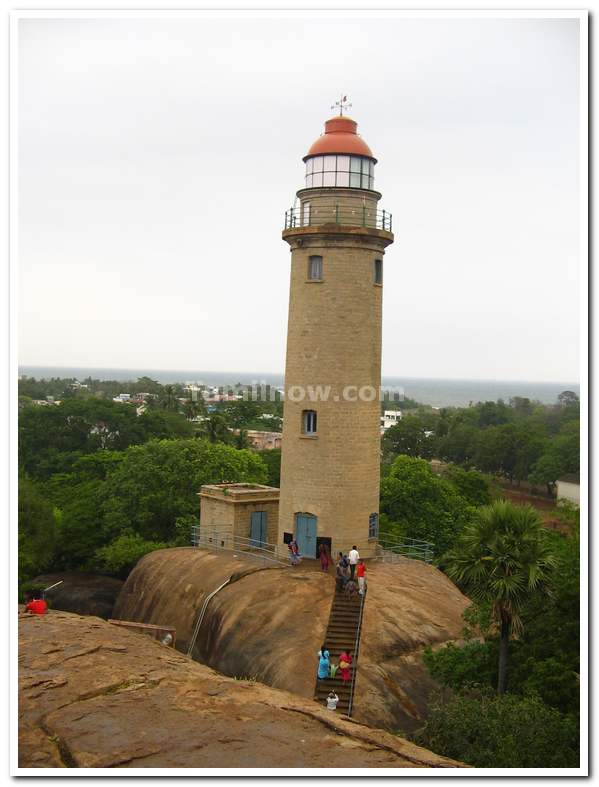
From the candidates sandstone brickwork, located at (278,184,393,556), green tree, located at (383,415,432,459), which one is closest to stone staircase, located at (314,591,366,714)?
sandstone brickwork, located at (278,184,393,556)

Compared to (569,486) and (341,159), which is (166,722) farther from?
(569,486)

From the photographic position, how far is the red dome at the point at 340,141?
1073 inches

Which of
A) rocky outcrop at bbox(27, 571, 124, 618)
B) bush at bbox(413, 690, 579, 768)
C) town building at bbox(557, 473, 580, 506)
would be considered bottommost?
rocky outcrop at bbox(27, 571, 124, 618)

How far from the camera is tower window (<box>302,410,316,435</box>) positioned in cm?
2748

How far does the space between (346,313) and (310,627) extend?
10.5 m

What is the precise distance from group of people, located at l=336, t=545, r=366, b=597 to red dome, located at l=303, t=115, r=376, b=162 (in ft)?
43.7

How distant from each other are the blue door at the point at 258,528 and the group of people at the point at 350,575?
6.75m

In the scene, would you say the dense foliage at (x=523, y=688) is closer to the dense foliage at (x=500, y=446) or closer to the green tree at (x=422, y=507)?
the green tree at (x=422, y=507)

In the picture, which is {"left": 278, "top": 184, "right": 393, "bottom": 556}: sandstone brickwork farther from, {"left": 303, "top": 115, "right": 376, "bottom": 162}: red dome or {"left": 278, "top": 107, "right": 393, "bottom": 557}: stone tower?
{"left": 303, "top": 115, "right": 376, "bottom": 162}: red dome

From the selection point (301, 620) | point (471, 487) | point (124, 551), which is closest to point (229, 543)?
point (124, 551)

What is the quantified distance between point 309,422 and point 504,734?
46.1ft

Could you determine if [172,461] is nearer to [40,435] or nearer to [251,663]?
[251,663]

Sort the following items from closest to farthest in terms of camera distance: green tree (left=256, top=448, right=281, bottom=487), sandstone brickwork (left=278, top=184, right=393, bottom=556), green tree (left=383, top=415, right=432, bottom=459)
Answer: sandstone brickwork (left=278, top=184, right=393, bottom=556) < green tree (left=256, top=448, right=281, bottom=487) < green tree (left=383, top=415, right=432, bottom=459)

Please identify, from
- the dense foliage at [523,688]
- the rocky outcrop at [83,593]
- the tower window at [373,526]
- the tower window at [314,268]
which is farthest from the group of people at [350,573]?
the rocky outcrop at [83,593]
